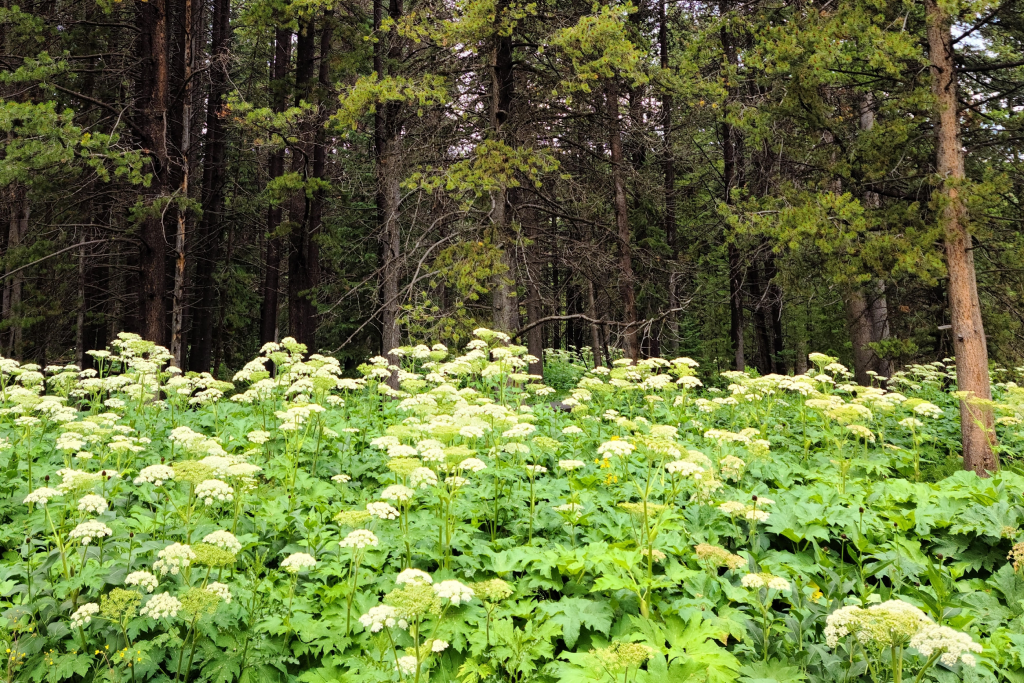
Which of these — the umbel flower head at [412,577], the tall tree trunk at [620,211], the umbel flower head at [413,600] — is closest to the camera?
the umbel flower head at [413,600]

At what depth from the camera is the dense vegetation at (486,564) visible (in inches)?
127

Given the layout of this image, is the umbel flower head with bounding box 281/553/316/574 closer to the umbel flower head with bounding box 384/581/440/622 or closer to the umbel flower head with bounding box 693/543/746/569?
the umbel flower head with bounding box 384/581/440/622

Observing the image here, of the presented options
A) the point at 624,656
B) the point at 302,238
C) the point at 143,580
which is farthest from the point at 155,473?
the point at 302,238

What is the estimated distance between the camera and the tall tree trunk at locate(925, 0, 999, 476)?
7.71 meters

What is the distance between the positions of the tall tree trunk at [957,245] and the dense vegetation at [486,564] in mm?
2172

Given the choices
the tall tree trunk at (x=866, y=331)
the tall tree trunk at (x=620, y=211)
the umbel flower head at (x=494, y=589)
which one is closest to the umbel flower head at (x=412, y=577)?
the umbel flower head at (x=494, y=589)

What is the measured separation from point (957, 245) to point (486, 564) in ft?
26.0

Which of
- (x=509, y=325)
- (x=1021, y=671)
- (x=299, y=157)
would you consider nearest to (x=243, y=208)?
(x=299, y=157)

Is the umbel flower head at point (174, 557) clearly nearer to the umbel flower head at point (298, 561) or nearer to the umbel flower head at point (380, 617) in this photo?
the umbel flower head at point (298, 561)

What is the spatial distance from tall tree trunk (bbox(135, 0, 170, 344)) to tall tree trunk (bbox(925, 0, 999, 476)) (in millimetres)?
13248

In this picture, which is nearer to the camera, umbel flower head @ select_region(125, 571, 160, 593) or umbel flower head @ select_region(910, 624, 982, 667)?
umbel flower head @ select_region(910, 624, 982, 667)

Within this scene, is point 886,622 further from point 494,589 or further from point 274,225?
point 274,225

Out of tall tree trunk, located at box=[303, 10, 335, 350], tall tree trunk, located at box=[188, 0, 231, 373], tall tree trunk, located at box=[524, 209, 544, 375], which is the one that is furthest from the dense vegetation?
tall tree trunk, located at box=[188, 0, 231, 373]

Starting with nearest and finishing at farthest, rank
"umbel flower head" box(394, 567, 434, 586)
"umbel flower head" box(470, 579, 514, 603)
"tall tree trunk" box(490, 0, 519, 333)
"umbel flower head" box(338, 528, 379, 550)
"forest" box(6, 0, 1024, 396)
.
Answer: "umbel flower head" box(394, 567, 434, 586), "umbel flower head" box(470, 579, 514, 603), "umbel flower head" box(338, 528, 379, 550), "forest" box(6, 0, 1024, 396), "tall tree trunk" box(490, 0, 519, 333)
